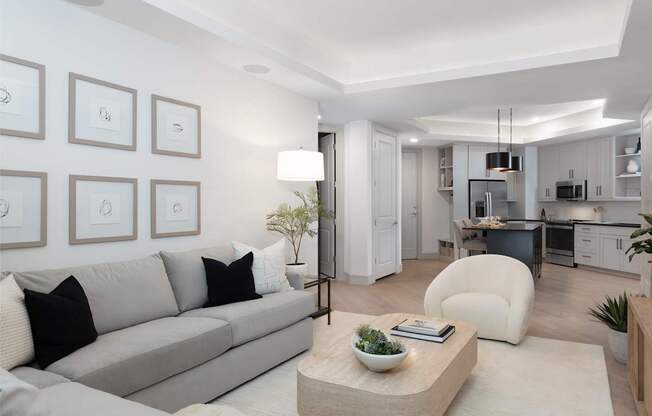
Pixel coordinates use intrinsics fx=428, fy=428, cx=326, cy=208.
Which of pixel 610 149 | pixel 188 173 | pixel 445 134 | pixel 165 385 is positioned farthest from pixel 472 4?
pixel 610 149

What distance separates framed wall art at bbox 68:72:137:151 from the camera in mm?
2762

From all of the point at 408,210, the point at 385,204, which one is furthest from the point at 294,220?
the point at 408,210

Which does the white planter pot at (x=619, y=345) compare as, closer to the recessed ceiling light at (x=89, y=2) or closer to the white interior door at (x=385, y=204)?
the white interior door at (x=385, y=204)

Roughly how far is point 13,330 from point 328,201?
5167mm

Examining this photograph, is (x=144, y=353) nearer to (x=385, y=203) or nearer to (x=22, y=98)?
(x=22, y=98)

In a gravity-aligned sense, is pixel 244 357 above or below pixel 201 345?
below

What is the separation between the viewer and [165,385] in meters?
2.26

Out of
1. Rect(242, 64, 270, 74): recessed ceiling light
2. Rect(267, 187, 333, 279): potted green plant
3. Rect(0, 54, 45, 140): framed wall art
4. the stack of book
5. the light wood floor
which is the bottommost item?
the light wood floor

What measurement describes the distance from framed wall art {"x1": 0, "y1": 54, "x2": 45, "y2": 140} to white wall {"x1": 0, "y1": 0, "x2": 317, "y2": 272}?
5 centimetres

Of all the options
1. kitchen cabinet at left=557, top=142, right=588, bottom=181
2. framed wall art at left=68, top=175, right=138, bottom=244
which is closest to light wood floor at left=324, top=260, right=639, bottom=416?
kitchen cabinet at left=557, top=142, right=588, bottom=181

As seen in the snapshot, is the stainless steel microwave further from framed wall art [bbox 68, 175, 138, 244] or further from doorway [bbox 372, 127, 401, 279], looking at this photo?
framed wall art [bbox 68, 175, 138, 244]

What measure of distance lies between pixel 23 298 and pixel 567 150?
880cm

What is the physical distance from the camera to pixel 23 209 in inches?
99.0

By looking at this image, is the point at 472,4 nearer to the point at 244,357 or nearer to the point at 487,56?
the point at 487,56
